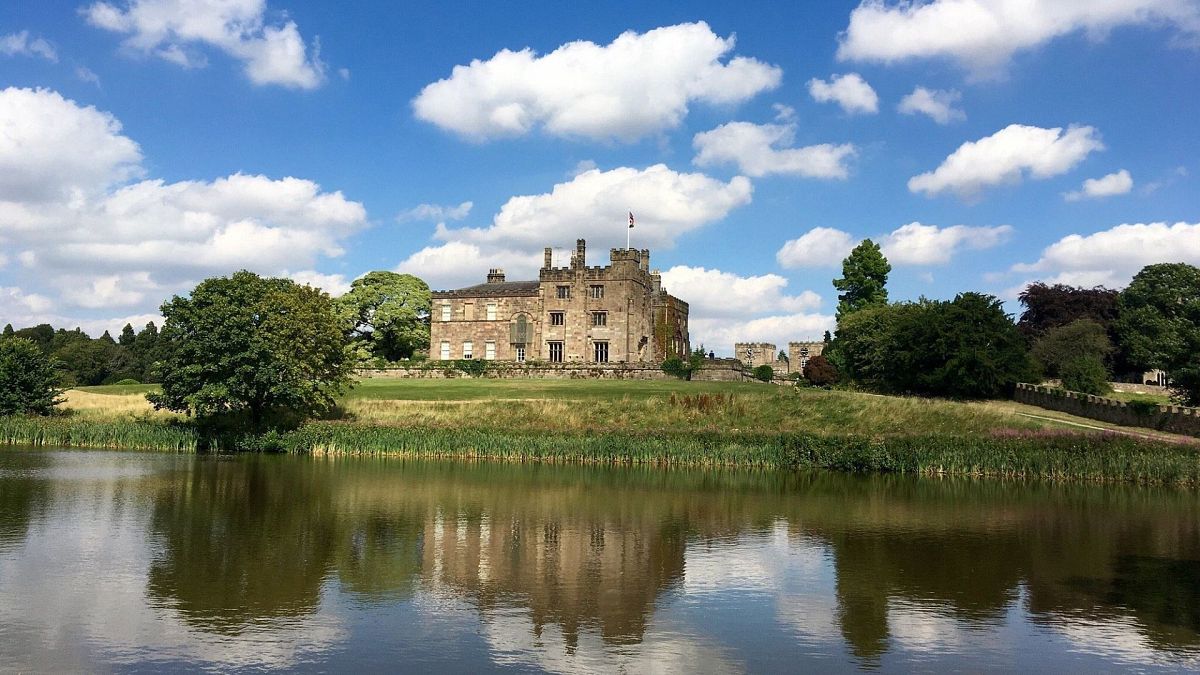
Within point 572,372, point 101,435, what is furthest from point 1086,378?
point 101,435

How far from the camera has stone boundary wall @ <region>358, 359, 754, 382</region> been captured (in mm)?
63938

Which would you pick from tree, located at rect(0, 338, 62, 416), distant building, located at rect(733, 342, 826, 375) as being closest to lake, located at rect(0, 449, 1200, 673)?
tree, located at rect(0, 338, 62, 416)

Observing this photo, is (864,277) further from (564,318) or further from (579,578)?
(579,578)

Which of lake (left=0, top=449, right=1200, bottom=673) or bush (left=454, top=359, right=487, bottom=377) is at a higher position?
bush (left=454, top=359, right=487, bottom=377)

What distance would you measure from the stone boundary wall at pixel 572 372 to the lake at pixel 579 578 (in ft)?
115

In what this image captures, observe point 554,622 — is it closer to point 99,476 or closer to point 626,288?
point 99,476

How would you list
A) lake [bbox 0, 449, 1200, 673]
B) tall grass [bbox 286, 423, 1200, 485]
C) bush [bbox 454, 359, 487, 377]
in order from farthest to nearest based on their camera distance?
bush [bbox 454, 359, 487, 377], tall grass [bbox 286, 423, 1200, 485], lake [bbox 0, 449, 1200, 673]

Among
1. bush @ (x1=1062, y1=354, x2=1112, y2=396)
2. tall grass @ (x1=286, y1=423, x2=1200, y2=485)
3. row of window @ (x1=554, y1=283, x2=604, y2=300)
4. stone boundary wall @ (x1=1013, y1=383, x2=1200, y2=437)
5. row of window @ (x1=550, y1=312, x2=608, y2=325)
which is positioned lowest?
tall grass @ (x1=286, y1=423, x2=1200, y2=485)

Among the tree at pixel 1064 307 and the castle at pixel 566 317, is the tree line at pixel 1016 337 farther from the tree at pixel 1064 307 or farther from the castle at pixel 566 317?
the castle at pixel 566 317

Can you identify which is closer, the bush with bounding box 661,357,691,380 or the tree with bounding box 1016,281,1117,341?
the bush with bounding box 661,357,691,380

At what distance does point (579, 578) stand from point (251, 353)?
29.6 metres

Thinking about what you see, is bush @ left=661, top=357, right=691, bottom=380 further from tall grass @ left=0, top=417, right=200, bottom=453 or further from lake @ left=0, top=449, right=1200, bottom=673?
lake @ left=0, top=449, right=1200, bottom=673

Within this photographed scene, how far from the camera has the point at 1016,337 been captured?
53938 mm

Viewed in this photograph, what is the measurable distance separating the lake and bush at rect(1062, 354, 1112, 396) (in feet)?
90.5
